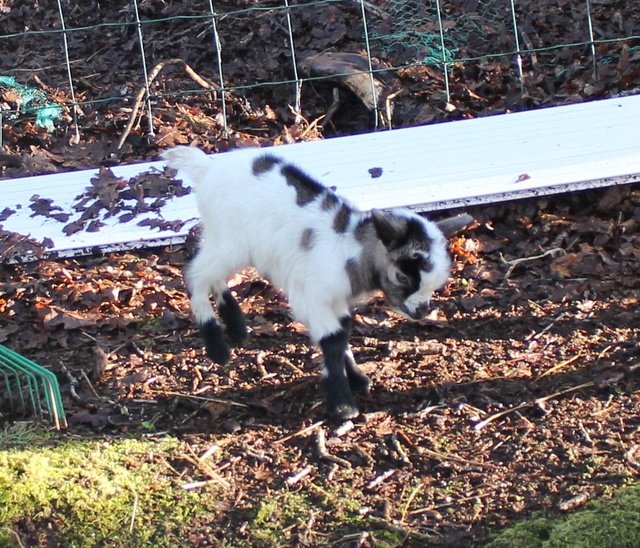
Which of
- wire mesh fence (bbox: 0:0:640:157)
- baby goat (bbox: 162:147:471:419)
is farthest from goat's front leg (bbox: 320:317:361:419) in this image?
wire mesh fence (bbox: 0:0:640:157)

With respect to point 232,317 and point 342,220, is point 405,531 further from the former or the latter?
point 232,317

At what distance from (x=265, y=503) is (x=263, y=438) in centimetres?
52

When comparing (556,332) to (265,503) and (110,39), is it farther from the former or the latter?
(110,39)

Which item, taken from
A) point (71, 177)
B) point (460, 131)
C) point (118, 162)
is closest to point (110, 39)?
point (118, 162)

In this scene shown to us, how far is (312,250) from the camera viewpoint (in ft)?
14.8

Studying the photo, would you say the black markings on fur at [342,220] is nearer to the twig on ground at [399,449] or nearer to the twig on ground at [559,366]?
the twig on ground at [399,449]

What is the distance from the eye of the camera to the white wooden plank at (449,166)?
19.1 feet

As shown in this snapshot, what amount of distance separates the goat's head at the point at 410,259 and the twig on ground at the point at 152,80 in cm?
347

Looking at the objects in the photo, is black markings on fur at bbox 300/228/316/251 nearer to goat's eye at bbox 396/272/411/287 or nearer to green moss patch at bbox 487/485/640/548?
goat's eye at bbox 396/272/411/287

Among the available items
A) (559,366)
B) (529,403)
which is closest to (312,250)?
(529,403)

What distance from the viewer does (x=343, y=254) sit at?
4469 mm

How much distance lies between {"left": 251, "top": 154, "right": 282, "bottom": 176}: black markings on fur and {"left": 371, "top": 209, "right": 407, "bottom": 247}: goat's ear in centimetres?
73

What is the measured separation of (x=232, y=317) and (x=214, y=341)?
0.23m

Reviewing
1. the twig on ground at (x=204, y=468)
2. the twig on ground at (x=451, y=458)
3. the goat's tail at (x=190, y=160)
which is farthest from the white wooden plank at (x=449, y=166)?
the twig on ground at (x=451, y=458)
